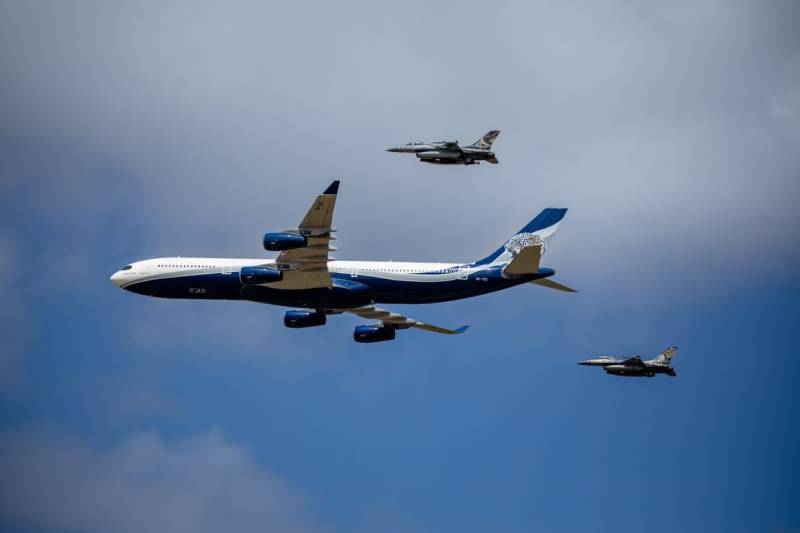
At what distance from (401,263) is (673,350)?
2235 centimetres

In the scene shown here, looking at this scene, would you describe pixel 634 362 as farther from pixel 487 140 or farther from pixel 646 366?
pixel 487 140

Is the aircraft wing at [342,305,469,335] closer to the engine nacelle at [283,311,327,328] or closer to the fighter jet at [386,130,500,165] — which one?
the engine nacelle at [283,311,327,328]

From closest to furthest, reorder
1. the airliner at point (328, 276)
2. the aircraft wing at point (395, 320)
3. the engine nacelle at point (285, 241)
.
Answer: the engine nacelle at point (285, 241)
the airliner at point (328, 276)
the aircraft wing at point (395, 320)

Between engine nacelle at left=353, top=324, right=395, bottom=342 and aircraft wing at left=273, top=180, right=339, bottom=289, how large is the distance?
50.5 feet

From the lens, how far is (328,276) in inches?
3917

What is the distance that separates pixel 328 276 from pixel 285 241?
6.81 metres

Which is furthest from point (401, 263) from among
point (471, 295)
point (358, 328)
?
point (358, 328)

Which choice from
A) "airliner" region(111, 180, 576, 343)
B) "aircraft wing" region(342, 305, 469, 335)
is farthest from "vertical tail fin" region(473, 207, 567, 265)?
"aircraft wing" region(342, 305, 469, 335)

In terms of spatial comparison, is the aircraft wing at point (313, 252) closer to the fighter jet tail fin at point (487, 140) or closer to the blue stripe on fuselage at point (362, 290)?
the blue stripe on fuselage at point (362, 290)

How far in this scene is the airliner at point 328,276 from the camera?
98688 millimetres

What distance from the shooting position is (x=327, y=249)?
94.9 meters

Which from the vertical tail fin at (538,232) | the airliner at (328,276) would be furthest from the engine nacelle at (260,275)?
the vertical tail fin at (538,232)

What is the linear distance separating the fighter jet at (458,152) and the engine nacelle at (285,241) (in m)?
11.4

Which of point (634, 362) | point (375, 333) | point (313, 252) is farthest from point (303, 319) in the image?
point (634, 362)
